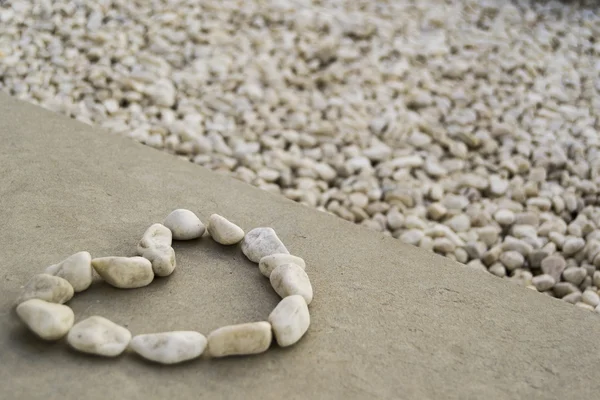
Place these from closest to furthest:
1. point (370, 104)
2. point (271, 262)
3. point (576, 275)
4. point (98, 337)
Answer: point (98, 337)
point (271, 262)
point (576, 275)
point (370, 104)

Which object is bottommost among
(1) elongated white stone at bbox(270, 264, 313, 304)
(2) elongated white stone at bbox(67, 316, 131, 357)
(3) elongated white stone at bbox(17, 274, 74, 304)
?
(2) elongated white stone at bbox(67, 316, 131, 357)

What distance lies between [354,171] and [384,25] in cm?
124

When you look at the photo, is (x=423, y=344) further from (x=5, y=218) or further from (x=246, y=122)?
(x=246, y=122)

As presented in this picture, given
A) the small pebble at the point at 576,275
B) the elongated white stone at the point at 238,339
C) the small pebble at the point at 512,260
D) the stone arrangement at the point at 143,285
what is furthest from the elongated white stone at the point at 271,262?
the small pebble at the point at 576,275

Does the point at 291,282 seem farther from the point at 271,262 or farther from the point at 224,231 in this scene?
the point at 224,231

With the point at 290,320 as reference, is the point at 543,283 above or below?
below

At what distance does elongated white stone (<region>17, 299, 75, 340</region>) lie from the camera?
1.04m

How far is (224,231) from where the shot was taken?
1373 mm

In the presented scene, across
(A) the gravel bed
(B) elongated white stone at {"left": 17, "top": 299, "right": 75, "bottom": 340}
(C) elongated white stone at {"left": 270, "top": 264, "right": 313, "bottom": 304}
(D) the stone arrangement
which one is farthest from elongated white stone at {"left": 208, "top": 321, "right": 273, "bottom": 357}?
(A) the gravel bed

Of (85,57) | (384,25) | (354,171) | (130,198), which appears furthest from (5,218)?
(384,25)

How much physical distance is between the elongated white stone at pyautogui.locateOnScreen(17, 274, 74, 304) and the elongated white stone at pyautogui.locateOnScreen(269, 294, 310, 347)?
396 mm

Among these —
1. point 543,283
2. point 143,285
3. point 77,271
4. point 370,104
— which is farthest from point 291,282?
point 370,104

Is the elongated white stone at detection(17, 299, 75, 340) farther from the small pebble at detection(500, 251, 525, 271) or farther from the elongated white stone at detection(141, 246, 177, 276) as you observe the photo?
the small pebble at detection(500, 251, 525, 271)

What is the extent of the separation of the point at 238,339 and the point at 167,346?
12cm
